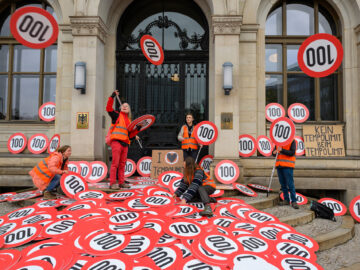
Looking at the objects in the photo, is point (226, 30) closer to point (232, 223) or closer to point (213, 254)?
point (232, 223)

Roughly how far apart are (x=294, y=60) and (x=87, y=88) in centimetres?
702

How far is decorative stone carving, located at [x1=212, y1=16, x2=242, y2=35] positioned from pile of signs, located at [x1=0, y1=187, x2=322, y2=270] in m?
4.95

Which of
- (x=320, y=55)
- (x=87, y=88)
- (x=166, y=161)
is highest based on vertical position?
(x=320, y=55)

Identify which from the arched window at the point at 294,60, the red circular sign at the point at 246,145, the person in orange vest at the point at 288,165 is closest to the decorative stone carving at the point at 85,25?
the red circular sign at the point at 246,145

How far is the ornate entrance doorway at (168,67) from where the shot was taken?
887cm

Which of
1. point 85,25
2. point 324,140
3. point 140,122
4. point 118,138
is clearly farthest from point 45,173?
point 324,140

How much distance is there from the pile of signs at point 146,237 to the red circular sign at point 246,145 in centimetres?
284

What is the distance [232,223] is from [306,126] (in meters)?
5.47

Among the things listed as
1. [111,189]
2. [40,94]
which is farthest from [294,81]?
[40,94]

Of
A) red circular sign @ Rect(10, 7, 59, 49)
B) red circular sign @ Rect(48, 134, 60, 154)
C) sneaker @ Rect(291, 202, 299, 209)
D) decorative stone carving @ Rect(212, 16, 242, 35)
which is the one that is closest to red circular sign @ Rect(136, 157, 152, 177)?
red circular sign @ Rect(48, 134, 60, 154)

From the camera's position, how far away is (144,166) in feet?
26.7

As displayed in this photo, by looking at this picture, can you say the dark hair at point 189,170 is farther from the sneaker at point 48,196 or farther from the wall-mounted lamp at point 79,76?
the wall-mounted lamp at point 79,76

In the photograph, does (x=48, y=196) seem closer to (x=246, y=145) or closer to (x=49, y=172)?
(x=49, y=172)

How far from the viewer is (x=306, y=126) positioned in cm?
835
